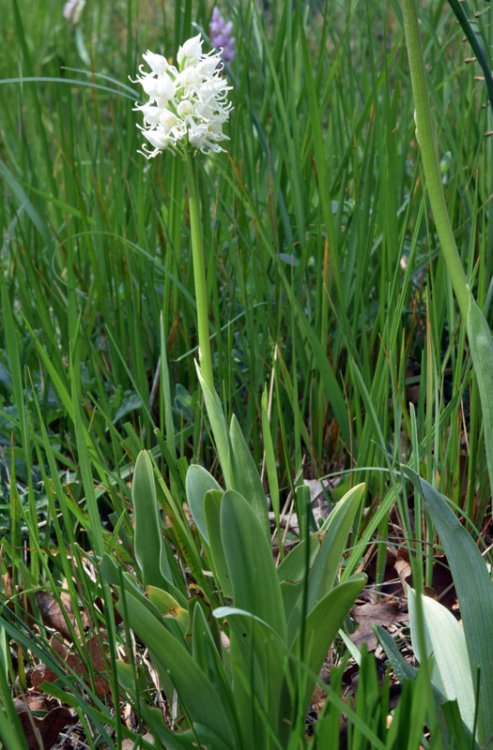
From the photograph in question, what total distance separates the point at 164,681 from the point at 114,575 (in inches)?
5.7

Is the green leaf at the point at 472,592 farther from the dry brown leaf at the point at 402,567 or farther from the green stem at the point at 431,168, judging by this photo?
the dry brown leaf at the point at 402,567

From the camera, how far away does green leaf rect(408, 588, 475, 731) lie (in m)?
0.87

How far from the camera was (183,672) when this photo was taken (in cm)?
Answer: 84

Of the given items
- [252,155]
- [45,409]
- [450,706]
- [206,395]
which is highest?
[252,155]

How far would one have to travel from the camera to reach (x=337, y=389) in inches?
55.8

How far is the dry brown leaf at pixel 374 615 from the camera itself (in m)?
1.19

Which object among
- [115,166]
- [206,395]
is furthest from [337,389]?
[115,166]

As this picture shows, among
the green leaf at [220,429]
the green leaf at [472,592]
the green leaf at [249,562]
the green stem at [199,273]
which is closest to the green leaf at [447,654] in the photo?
the green leaf at [472,592]

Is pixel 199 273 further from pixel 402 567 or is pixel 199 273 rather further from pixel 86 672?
pixel 402 567

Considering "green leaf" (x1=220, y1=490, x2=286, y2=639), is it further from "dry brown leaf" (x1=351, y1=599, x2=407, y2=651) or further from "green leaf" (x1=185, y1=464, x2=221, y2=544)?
"dry brown leaf" (x1=351, y1=599, x2=407, y2=651)

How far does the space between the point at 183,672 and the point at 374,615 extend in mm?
452

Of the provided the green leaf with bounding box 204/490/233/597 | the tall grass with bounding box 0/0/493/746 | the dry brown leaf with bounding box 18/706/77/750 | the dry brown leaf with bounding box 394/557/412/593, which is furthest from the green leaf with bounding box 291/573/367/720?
the dry brown leaf with bounding box 394/557/412/593

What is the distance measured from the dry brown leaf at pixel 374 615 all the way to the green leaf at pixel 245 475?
0.97 ft

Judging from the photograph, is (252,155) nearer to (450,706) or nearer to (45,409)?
(45,409)
